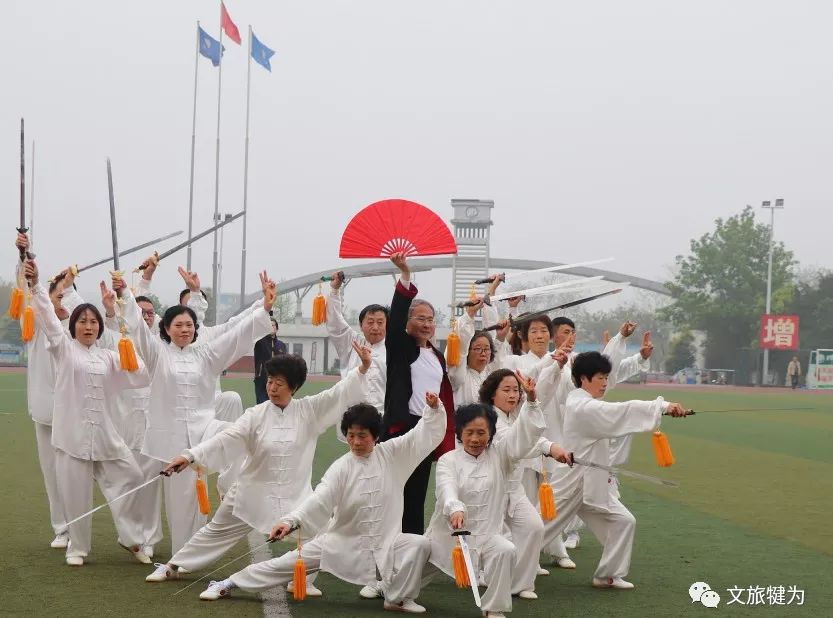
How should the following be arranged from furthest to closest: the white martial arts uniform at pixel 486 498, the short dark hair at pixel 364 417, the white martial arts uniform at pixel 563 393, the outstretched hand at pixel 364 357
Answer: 1. the white martial arts uniform at pixel 563 393
2. the outstretched hand at pixel 364 357
3. the short dark hair at pixel 364 417
4. the white martial arts uniform at pixel 486 498

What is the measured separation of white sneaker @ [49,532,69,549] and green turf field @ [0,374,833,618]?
2.4 inches

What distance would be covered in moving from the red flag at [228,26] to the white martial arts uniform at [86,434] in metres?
28.1

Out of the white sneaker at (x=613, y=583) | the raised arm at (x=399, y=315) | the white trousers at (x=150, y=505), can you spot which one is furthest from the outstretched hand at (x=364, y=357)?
the white sneaker at (x=613, y=583)

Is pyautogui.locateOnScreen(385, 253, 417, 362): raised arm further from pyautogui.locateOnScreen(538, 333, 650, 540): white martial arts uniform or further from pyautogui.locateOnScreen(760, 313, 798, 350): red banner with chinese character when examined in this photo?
pyautogui.locateOnScreen(760, 313, 798, 350): red banner with chinese character

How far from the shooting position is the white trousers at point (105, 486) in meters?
7.96

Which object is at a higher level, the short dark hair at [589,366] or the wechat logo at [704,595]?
the short dark hair at [589,366]

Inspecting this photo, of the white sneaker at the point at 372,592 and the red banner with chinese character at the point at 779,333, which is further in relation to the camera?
the red banner with chinese character at the point at 779,333

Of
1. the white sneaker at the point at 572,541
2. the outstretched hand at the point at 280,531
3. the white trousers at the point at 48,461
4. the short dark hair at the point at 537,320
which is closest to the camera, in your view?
the outstretched hand at the point at 280,531

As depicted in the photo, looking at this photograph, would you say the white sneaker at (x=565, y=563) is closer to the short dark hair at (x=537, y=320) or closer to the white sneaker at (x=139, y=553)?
the short dark hair at (x=537, y=320)

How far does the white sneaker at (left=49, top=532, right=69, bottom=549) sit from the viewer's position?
8227 millimetres

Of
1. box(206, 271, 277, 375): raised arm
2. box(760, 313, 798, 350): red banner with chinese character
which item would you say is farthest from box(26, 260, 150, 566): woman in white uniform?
box(760, 313, 798, 350): red banner with chinese character

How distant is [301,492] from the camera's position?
23.5 feet

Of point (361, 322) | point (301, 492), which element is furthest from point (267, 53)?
point (301, 492)

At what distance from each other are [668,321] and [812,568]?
5589 cm
